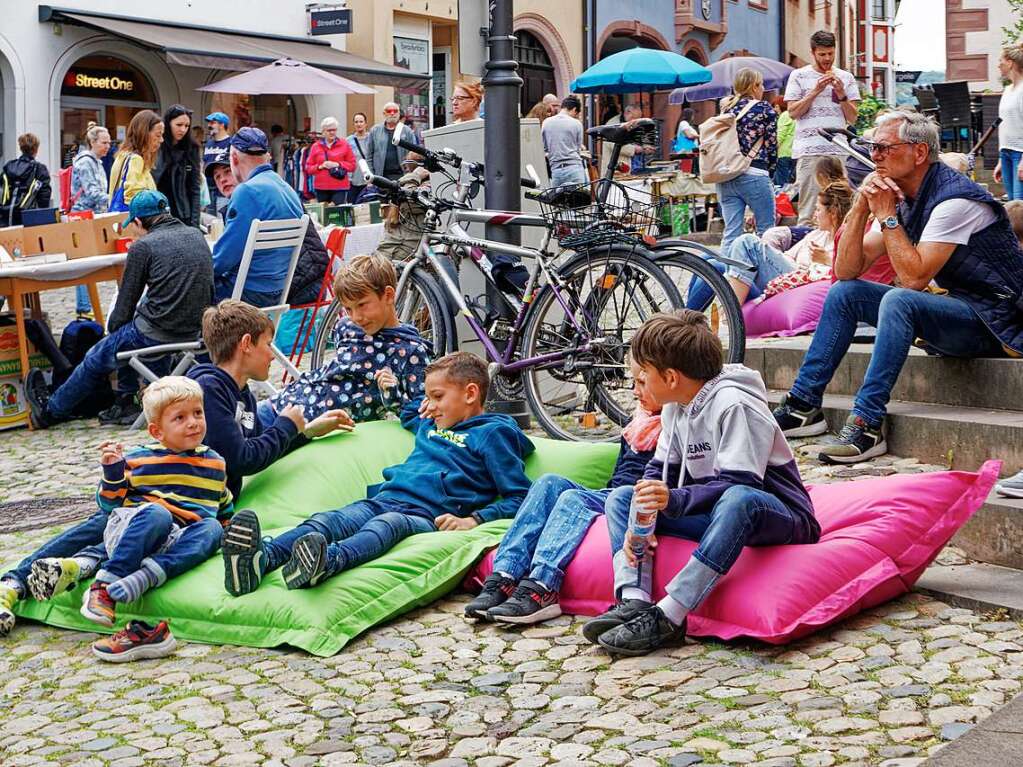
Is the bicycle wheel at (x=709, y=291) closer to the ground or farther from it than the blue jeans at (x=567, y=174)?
closer to the ground

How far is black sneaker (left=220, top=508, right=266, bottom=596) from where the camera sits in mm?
4961

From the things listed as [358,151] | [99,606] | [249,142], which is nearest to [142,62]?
[358,151]

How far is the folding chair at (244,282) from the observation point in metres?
8.77

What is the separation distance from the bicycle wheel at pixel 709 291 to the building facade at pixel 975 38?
3217cm

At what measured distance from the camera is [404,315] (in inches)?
323

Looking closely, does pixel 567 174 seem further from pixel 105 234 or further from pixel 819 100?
pixel 105 234

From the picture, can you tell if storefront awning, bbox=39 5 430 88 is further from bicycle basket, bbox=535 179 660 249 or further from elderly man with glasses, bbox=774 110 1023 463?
elderly man with glasses, bbox=774 110 1023 463

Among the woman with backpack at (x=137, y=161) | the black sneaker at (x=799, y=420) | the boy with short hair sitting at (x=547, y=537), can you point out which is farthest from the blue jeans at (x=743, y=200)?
the boy with short hair sitting at (x=547, y=537)

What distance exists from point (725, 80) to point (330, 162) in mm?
11035

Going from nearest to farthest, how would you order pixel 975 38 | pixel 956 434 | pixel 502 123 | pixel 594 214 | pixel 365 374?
pixel 956 434
pixel 365 374
pixel 594 214
pixel 502 123
pixel 975 38

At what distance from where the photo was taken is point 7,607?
5.30 m

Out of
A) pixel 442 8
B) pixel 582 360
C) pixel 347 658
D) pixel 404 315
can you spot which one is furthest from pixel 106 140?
pixel 442 8

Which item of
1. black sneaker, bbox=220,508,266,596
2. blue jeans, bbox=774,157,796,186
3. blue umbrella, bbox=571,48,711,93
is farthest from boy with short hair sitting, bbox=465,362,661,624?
blue umbrella, bbox=571,48,711,93

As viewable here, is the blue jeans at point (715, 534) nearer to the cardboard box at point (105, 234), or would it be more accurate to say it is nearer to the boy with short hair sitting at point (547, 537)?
the boy with short hair sitting at point (547, 537)
